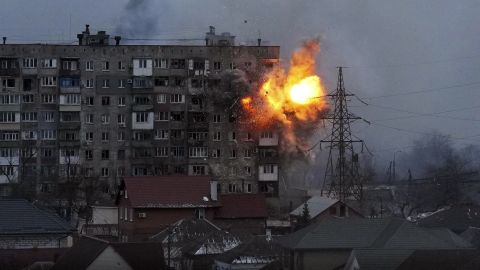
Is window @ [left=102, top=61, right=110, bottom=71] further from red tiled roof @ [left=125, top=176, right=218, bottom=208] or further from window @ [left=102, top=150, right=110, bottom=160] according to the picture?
red tiled roof @ [left=125, top=176, right=218, bottom=208]

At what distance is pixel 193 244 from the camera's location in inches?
2013

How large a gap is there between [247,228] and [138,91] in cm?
2483

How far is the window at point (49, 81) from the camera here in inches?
3310

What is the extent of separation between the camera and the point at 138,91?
84875mm

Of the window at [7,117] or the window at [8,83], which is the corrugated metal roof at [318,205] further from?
the window at [8,83]

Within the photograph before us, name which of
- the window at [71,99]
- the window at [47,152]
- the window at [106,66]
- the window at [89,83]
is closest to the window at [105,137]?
the window at [71,99]

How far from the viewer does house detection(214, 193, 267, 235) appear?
63.4 metres

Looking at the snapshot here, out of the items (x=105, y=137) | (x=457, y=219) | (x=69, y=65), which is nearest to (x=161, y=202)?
(x=457, y=219)

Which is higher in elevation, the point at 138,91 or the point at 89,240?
the point at 138,91

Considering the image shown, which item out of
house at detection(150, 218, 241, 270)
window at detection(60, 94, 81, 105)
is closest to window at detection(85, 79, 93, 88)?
window at detection(60, 94, 81, 105)

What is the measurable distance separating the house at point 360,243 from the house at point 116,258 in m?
7.08

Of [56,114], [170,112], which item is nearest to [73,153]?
[56,114]

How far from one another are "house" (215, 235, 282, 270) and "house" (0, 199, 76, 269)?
8276mm

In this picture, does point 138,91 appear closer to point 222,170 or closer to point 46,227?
point 222,170
